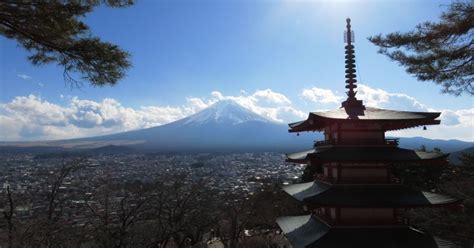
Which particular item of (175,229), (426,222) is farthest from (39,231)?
(426,222)

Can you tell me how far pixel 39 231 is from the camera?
13.8 m

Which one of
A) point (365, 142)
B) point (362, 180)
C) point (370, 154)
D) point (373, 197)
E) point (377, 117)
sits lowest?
point (373, 197)

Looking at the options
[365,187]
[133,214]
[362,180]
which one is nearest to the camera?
[365,187]

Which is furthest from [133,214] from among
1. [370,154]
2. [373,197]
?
[370,154]

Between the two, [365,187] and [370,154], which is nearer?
[370,154]

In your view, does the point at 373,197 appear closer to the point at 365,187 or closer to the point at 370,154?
the point at 365,187

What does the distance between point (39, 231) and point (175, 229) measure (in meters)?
6.79

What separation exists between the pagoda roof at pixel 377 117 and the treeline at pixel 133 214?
894cm

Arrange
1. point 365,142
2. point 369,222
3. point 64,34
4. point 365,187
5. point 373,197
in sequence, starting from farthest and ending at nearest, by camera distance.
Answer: point 365,142, point 365,187, point 369,222, point 373,197, point 64,34

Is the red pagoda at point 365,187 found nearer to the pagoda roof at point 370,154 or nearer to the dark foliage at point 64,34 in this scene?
the pagoda roof at point 370,154

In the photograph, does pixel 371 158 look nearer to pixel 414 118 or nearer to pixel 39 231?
pixel 414 118

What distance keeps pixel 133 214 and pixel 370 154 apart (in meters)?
11.2

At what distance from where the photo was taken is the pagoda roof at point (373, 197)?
10555 millimetres

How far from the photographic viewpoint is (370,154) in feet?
36.4
